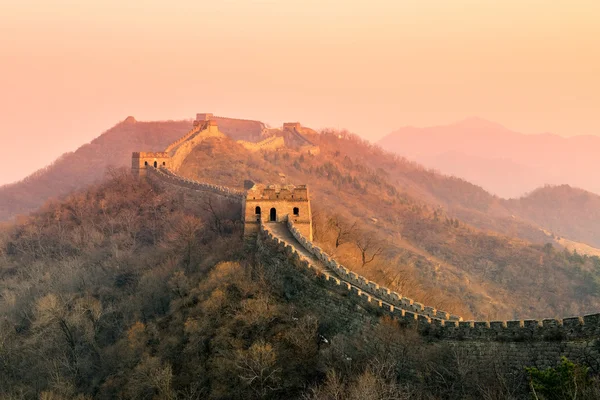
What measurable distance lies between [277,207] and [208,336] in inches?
450

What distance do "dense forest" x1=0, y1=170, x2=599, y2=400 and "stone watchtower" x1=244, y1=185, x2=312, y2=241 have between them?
189 centimetres

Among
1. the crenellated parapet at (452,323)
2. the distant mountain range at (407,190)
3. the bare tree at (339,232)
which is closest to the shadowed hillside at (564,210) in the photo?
the distant mountain range at (407,190)

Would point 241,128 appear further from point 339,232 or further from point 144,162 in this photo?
point 339,232

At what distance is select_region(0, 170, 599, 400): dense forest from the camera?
22734 millimetres

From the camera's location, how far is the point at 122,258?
51781 mm

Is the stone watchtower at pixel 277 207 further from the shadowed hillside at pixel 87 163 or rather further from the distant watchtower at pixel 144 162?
the shadowed hillside at pixel 87 163

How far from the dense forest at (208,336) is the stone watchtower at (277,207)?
1.89 m

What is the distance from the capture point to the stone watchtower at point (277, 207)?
39094 millimetres

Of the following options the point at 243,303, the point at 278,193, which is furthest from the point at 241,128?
the point at 243,303

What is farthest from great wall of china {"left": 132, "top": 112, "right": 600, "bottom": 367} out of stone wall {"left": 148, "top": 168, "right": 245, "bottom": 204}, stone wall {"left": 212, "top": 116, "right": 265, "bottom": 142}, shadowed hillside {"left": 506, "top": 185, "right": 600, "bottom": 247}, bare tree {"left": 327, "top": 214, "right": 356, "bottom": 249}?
shadowed hillside {"left": 506, "top": 185, "right": 600, "bottom": 247}

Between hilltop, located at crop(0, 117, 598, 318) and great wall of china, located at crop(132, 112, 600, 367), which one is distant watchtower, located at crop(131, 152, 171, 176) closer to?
hilltop, located at crop(0, 117, 598, 318)

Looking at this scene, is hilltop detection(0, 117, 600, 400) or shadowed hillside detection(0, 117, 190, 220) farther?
shadowed hillside detection(0, 117, 190, 220)

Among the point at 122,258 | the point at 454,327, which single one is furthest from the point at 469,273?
the point at 454,327

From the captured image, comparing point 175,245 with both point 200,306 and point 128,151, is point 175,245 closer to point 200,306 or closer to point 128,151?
point 200,306
